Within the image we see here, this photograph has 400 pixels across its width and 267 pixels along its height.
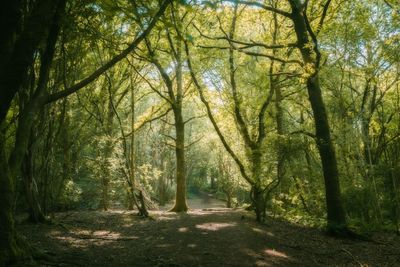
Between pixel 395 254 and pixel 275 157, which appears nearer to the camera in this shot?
pixel 395 254

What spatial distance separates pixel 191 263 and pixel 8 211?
11.6 feet

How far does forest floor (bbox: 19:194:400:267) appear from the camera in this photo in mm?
7119

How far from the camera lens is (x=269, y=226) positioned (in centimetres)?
1245

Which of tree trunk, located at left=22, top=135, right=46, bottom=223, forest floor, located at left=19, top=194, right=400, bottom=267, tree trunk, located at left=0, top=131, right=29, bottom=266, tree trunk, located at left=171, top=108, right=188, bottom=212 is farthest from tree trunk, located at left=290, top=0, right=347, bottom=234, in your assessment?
tree trunk, located at left=22, top=135, right=46, bottom=223

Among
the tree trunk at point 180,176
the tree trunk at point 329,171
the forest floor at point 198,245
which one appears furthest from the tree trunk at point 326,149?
the tree trunk at point 180,176

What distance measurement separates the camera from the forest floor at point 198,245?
→ 7119mm

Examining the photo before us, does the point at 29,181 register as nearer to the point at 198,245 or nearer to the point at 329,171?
the point at 198,245

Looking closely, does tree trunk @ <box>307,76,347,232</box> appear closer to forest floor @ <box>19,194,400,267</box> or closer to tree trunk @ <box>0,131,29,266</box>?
forest floor @ <box>19,194,400,267</box>

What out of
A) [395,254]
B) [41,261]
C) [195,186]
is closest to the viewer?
[41,261]

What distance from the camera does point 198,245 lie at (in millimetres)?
8469

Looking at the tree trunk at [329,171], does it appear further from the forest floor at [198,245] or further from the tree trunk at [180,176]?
the tree trunk at [180,176]

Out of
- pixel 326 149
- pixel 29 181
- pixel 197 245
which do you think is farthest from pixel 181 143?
pixel 197 245

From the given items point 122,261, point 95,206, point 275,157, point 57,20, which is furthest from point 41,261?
point 95,206

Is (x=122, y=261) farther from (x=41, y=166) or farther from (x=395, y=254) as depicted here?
(x=395, y=254)
